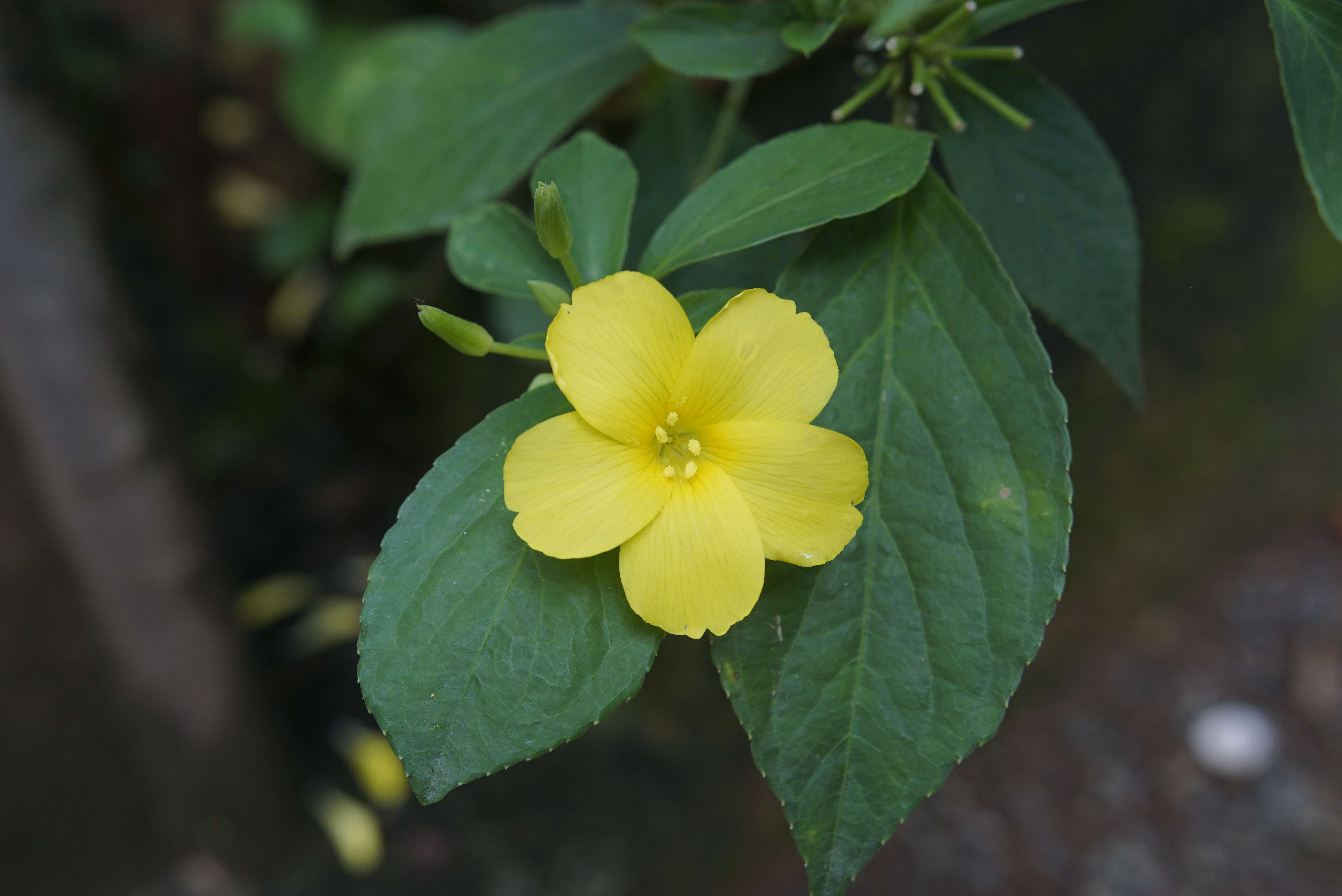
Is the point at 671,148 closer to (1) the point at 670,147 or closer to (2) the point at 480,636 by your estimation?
(1) the point at 670,147

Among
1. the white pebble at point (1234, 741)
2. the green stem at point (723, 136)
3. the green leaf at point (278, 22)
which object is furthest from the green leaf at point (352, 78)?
the white pebble at point (1234, 741)

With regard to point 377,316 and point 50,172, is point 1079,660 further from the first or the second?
point 50,172

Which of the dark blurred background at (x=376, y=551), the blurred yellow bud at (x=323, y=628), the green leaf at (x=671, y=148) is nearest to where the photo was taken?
the green leaf at (x=671, y=148)

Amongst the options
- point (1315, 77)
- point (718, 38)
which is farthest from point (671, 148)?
point (1315, 77)

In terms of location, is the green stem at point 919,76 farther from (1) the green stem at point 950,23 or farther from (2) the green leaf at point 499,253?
(2) the green leaf at point 499,253

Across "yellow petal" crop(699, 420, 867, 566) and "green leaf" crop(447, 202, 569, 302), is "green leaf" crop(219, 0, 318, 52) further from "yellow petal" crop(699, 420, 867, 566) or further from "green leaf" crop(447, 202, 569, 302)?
"yellow petal" crop(699, 420, 867, 566)

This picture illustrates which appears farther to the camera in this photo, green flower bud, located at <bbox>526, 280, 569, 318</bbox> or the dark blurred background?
the dark blurred background

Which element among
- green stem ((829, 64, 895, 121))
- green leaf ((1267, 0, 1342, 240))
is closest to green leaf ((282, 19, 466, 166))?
green stem ((829, 64, 895, 121))
